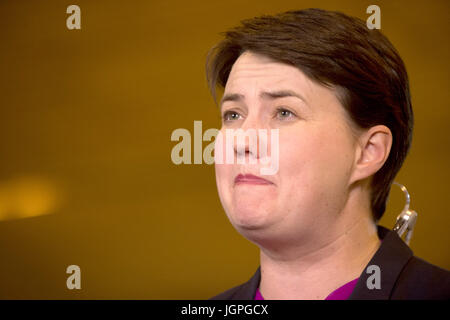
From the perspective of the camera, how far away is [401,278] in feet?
3.99

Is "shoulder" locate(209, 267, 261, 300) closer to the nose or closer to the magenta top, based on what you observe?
the magenta top

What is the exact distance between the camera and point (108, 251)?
7.92 feet

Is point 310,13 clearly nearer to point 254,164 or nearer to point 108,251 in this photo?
point 254,164

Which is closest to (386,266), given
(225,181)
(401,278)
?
(401,278)

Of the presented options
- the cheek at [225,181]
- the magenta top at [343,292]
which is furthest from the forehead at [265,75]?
the magenta top at [343,292]

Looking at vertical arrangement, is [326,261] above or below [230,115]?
below

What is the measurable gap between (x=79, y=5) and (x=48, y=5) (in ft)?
0.44

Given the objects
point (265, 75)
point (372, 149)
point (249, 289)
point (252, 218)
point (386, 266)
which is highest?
point (265, 75)

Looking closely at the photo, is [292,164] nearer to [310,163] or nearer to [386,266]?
[310,163]

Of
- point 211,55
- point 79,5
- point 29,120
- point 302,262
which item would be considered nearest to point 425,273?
point 302,262

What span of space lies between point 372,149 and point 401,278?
0.26m

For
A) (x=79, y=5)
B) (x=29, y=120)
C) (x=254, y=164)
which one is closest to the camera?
(x=254, y=164)

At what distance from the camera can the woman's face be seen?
1185 millimetres

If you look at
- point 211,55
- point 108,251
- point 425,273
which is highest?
point 211,55
